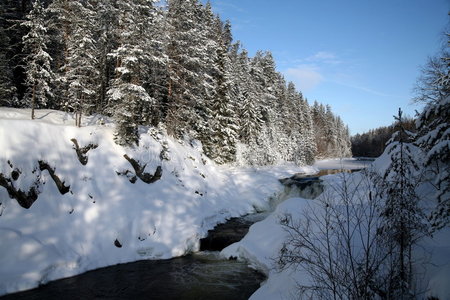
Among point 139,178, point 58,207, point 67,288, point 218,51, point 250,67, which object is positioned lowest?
point 67,288

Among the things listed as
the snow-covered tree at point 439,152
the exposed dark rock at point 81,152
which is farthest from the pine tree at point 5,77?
the snow-covered tree at point 439,152

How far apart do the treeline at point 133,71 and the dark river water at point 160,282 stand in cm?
855

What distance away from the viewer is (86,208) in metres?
13.3

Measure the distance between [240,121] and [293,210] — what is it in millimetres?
26716

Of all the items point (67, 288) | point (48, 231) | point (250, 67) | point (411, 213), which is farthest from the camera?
point (250, 67)

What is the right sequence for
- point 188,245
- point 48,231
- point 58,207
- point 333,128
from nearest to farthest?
point 48,231 → point 58,207 → point 188,245 → point 333,128

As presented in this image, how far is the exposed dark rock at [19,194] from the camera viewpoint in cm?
1105

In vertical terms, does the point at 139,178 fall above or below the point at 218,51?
below

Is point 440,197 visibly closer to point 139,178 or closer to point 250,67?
point 139,178

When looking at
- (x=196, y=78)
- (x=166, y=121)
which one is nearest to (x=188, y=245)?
(x=166, y=121)

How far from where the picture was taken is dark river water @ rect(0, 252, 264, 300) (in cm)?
927

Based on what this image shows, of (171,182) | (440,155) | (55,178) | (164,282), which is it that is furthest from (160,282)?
(440,155)

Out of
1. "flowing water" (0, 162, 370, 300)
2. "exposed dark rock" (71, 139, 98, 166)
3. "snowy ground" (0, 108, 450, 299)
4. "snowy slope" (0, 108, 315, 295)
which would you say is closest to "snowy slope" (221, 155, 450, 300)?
"snowy ground" (0, 108, 450, 299)

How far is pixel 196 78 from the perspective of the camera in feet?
82.7
